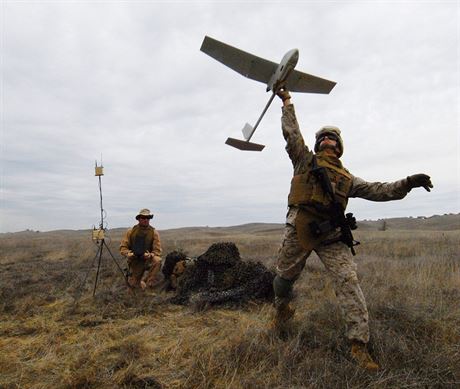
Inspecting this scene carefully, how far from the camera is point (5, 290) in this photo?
7.16m

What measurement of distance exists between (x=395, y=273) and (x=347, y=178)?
4.39 m

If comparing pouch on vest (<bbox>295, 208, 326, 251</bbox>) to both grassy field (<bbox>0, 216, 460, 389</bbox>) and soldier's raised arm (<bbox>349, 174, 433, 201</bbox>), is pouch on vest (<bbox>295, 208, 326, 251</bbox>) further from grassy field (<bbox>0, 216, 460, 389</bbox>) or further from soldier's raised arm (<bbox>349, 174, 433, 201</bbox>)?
grassy field (<bbox>0, 216, 460, 389</bbox>)

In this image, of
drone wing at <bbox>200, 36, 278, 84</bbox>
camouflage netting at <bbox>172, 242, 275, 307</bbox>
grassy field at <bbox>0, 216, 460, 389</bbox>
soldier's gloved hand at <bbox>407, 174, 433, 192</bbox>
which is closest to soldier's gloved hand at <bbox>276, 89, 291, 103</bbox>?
drone wing at <bbox>200, 36, 278, 84</bbox>

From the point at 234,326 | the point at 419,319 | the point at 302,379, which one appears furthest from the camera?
the point at 234,326

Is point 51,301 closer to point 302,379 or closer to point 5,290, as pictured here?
point 5,290

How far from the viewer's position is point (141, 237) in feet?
25.6

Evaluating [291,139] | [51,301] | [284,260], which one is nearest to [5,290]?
[51,301]

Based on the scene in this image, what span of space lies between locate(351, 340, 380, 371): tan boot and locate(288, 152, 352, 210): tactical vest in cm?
131

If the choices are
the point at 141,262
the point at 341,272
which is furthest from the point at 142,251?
the point at 341,272

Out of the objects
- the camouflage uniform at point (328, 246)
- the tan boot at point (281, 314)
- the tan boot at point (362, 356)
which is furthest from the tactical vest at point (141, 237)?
the tan boot at point (362, 356)

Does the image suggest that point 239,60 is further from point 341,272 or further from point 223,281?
point 223,281

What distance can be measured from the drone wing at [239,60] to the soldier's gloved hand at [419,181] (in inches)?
84.9

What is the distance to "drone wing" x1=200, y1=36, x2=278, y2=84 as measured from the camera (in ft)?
15.1

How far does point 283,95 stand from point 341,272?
81.4 inches
